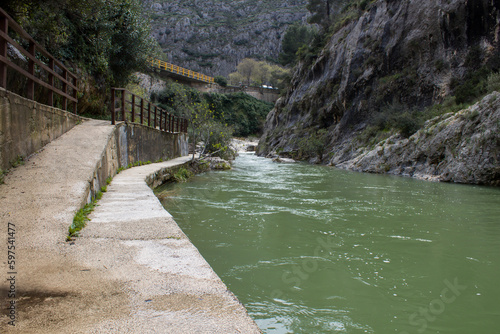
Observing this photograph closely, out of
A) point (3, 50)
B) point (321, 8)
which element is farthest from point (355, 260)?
point (321, 8)

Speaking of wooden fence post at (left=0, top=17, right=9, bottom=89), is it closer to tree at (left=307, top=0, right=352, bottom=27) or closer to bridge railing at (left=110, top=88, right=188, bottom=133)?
bridge railing at (left=110, top=88, right=188, bottom=133)

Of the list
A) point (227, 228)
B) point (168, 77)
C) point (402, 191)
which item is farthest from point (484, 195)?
point (168, 77)

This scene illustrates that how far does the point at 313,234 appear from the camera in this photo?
5020 millimetres

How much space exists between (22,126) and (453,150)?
14.4 metres

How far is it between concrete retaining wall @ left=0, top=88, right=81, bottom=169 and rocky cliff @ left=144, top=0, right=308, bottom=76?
9983cm

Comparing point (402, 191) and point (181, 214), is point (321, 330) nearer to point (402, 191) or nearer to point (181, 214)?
point (181, 214)

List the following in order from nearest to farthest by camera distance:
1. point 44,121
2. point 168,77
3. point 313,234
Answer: point 313,234 → point 44,121 → point 168,77

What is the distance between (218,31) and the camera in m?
111

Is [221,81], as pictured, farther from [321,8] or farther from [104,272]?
[104,272]

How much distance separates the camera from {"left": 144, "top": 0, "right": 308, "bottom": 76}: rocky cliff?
340 feet

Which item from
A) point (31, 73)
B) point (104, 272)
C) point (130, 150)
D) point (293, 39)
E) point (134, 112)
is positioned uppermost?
point (293, 39)

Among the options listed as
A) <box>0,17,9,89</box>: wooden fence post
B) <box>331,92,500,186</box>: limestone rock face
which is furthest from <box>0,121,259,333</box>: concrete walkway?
<box>331,92,500,186</box>: limestone rock face

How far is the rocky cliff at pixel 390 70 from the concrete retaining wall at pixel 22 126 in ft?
44.0

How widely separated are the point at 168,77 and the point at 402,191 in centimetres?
4620
